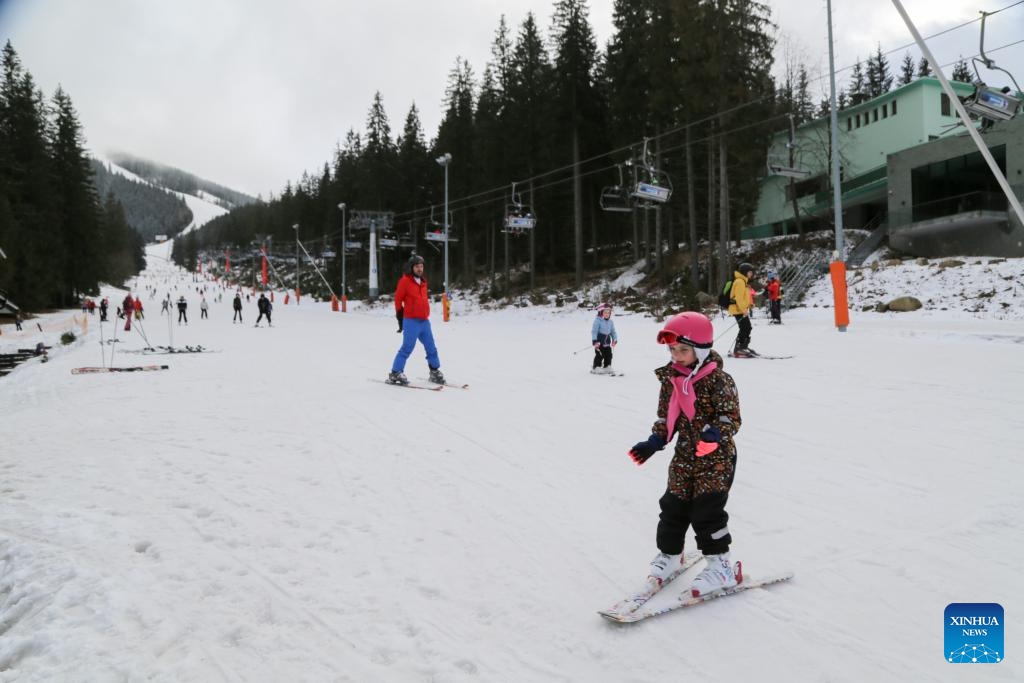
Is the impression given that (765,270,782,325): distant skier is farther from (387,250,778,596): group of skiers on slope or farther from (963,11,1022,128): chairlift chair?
(387,250,778,596): group of skiers on slope

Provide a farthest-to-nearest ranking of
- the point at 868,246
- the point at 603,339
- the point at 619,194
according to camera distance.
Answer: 1. the point at 868,246
2. the point at 619,194
3. the point at 603,339

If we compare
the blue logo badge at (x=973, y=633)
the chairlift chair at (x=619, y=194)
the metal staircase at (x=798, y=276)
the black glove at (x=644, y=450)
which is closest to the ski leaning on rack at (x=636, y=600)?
the black glove at (x=644, y=450)

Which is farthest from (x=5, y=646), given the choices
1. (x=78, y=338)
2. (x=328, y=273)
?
(x=328, y=273)

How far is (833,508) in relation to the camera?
411 centimetres

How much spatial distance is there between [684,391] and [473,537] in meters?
1.66

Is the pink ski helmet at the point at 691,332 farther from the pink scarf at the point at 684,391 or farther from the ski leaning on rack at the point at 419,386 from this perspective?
the ski leaning on rack at the point at 419,386

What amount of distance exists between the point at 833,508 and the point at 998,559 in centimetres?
94

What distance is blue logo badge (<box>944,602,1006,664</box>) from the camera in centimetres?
249

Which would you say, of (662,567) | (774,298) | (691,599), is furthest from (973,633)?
(774,298)

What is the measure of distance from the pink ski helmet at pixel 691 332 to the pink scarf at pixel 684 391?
0.40ft

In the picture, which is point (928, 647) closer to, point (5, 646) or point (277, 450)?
point (5, 646)

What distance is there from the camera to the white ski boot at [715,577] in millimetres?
2955

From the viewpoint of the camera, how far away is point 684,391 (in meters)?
2.95

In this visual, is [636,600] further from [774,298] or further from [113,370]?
[774,298]
